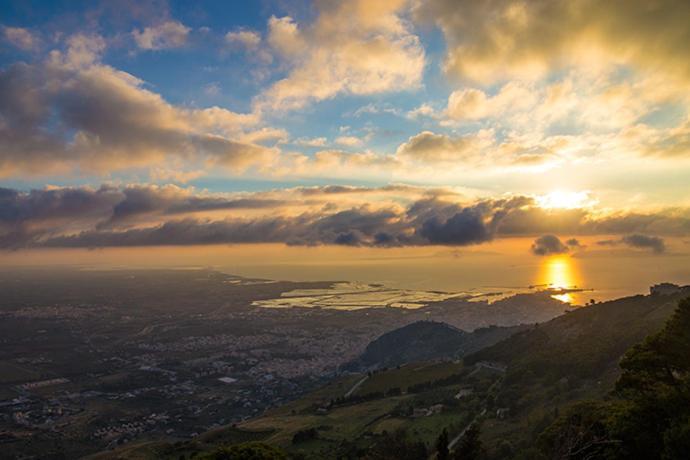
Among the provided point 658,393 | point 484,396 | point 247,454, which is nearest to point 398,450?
point 247,454

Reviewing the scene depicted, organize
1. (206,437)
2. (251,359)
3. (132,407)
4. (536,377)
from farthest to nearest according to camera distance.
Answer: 1. (251,359)
2. (132,407)
3. (206,437)
4. (536,377)

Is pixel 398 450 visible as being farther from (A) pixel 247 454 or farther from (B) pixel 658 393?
(B) pixel 658 393

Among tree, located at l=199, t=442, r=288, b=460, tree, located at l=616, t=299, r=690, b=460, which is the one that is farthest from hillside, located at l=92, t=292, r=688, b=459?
tree, located at l=199, t=442, r=288, b=460

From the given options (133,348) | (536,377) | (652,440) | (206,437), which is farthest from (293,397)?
(652,440)

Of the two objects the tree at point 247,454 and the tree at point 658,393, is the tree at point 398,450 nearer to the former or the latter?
the tree at point 247,454

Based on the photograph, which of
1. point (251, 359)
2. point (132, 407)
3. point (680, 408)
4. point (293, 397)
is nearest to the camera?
point (680, 408)

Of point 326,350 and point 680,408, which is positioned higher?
point 680,408

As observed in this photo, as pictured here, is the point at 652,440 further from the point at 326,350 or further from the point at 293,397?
the point at 326,350

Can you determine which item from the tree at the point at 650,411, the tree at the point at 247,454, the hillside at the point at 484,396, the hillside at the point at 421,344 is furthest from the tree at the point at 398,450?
the hillside at the point at 421,344

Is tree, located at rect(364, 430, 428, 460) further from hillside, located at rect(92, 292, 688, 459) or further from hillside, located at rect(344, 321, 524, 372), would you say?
hillside, located at rect(344, 321, 524, 372)
